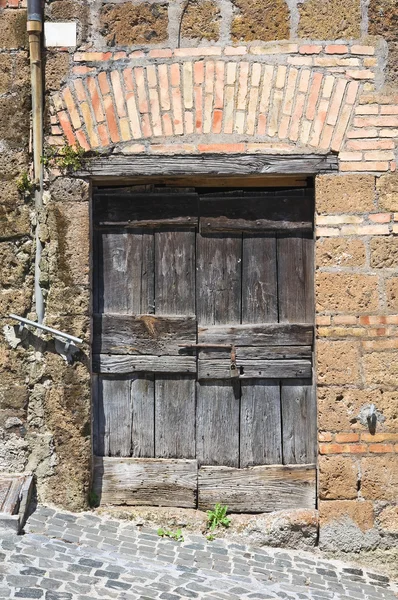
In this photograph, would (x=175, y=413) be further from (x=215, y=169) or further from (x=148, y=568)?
(x=215, y=169)

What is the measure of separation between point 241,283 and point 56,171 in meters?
1.43

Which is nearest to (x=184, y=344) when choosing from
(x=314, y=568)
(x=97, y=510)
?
(x=97, y=510)

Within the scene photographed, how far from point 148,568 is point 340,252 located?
7.37 feet

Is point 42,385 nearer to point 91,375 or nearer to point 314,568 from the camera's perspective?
point 91,375

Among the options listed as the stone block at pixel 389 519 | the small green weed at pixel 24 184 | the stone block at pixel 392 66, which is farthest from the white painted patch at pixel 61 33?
the stone block at pixel 389 519

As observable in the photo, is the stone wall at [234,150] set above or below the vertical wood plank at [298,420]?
above

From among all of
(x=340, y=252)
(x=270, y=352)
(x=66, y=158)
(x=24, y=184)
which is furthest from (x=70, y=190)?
(x=340, y=252)

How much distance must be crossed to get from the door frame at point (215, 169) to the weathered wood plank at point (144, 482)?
19 cm

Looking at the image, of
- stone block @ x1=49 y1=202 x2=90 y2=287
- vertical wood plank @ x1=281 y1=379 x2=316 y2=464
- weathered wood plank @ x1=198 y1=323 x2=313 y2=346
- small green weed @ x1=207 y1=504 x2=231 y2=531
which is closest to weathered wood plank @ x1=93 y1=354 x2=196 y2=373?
weathered wood plank @ x1=198 y1=323 x2=313 y2=346

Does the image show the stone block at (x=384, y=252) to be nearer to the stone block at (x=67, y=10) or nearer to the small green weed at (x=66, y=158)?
the small green weed at (x=66, y=158)

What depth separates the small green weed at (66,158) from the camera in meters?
4.47

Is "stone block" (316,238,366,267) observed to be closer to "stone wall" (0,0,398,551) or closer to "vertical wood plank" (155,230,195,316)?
"stone wall" (0,0,398,551)

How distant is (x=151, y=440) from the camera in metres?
4.65

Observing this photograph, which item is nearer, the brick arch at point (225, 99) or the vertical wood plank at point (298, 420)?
the brick arch at point (225, 99)
